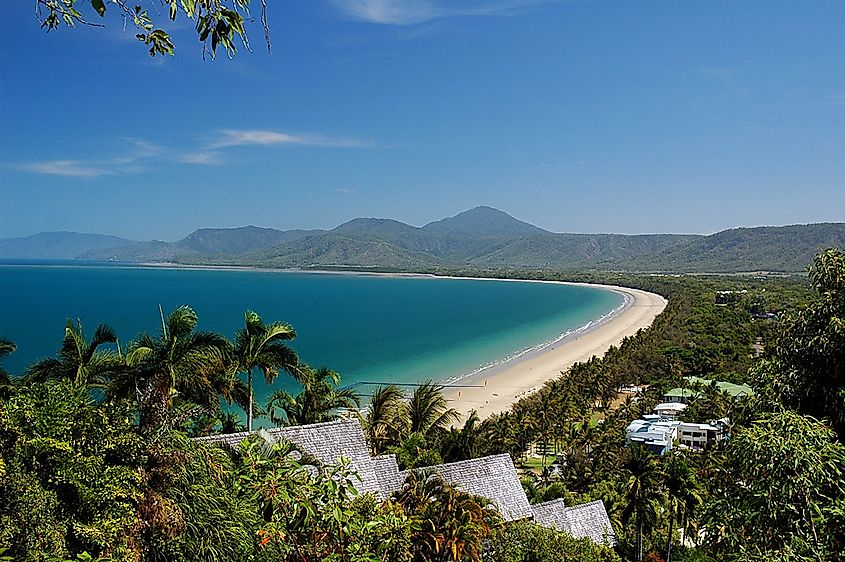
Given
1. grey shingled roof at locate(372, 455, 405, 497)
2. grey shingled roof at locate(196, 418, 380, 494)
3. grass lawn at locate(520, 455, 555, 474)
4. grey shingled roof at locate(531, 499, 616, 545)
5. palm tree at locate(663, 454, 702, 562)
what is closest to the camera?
grey shingled roof at locate(196, 418, 380, 494)

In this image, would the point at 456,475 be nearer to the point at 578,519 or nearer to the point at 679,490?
the point at 578,519

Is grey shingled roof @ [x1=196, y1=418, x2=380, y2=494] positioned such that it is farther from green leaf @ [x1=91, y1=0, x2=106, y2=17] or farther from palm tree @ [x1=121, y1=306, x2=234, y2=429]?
green leaf @ [x1=91, y1=0, x2=106, y2=17]

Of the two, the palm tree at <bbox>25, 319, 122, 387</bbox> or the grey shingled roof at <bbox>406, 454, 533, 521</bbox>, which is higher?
the palm tree at <bbox>25, 319, 122, 387</bbox>

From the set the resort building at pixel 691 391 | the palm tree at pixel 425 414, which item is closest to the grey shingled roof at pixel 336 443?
the palm tree at pixel 425 414

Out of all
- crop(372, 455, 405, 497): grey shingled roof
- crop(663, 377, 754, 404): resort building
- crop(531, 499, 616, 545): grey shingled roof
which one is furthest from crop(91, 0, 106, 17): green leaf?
crop(663, 377, 754, 404): resort building

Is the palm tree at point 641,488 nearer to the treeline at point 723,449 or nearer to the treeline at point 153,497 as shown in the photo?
the treeline at point 723,449

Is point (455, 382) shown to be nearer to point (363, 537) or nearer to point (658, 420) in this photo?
point (658, 420)

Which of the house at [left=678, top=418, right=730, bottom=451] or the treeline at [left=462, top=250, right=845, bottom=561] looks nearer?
the treeline at [left=462, top=250, right=845, bottom=561]
